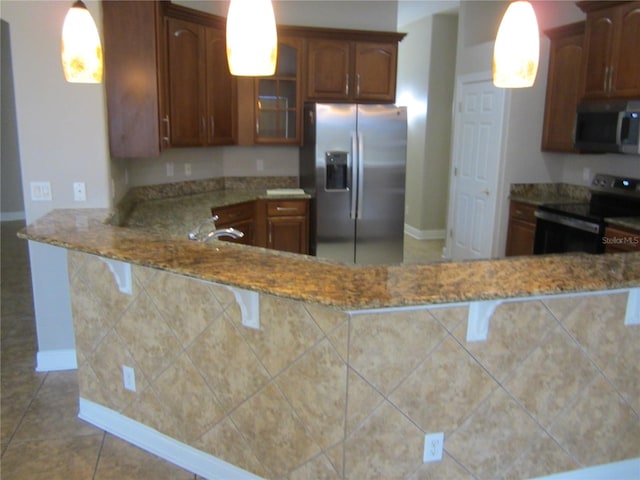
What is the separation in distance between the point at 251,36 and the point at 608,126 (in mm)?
3383

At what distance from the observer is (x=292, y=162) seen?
18.1 feet

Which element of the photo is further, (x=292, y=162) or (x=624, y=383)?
(x=292, y=162)

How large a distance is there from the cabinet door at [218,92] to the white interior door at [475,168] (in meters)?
2.53

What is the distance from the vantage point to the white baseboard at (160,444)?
7.20 ft

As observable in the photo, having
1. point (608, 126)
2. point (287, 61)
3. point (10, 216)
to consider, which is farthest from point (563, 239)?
point (10, 216)

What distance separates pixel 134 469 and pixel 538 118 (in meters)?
4.53

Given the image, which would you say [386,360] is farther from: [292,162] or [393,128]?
[292,162]

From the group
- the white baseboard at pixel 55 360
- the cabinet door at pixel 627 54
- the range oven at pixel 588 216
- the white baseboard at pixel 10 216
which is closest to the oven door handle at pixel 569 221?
the range oven at pixel 588 216

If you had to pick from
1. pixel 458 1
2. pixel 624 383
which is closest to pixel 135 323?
pixel 624 383

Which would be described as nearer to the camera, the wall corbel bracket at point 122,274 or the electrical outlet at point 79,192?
the wall corbel bracket at point 122,274

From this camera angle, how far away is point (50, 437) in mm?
2586

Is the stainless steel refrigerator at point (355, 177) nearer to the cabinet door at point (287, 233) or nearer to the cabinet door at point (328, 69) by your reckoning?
the cabinet door at point (287, 233)

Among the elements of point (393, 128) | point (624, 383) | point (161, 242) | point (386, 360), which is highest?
point (393, 128)

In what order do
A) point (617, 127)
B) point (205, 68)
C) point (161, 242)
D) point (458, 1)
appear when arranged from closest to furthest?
point (161, 242), point (617, 127), point (205, 68), point (458, 1)
